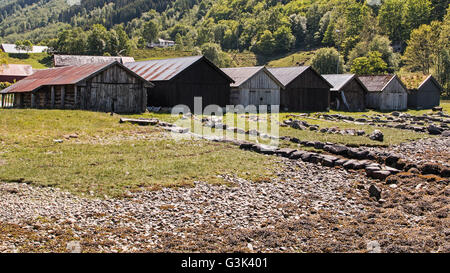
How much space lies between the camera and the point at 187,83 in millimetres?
42562

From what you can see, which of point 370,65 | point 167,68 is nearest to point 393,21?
point 370,65

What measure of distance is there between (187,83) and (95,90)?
9.71m

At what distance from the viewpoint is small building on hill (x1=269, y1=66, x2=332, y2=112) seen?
51.9 meters

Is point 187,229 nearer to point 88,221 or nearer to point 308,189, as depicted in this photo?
point 88,221

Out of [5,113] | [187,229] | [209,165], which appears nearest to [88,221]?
[187,229]

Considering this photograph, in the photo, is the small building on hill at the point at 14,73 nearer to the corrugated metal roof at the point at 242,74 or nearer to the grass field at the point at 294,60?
the corrugated metal roof at the point at 242,74

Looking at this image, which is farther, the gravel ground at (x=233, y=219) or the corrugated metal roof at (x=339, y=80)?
the corrugated metal roof at (x=339, y=80)

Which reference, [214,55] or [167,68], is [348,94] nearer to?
[167,68]

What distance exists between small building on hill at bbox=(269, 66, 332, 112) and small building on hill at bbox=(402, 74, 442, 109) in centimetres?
1684

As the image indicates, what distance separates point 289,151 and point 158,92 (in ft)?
76.2

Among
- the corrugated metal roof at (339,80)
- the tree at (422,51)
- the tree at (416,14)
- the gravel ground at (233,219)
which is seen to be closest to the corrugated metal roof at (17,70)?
the corrugated metal roof at (339,80)

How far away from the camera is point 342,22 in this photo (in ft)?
514

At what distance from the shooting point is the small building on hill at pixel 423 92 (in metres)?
63.8

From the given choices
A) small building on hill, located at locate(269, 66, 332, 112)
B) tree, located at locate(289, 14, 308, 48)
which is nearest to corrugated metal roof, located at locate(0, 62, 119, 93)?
small building on hill, located at locate(269, 66, 332, 112)
